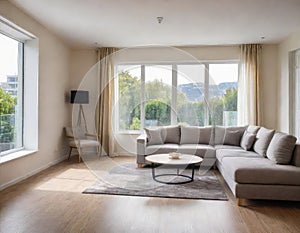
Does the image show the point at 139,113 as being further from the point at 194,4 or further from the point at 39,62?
the point at 194,4

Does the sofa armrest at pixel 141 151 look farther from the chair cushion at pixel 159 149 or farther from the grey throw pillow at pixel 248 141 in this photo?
the grey throw pillow at pixel 248 141

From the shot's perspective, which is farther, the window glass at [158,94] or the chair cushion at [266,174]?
the window glass at [158,94]

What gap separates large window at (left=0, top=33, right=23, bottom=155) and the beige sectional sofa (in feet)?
6.92

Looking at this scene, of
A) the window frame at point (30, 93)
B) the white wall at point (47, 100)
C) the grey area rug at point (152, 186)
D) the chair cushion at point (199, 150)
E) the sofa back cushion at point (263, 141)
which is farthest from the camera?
the chair cushion at point (199, 150)

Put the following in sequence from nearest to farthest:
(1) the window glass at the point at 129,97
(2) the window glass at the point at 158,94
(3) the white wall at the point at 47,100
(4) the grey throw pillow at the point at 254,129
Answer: (3) the white wall at the point at 47,100 → (4) the grey throw pillow at the point at 254,129 → (2) the window glass at the point at 158,94 → (1) the window glass at the point at 129,97

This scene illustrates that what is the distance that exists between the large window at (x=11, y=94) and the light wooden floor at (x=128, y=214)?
0.88m

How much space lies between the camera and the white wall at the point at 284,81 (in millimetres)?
5115

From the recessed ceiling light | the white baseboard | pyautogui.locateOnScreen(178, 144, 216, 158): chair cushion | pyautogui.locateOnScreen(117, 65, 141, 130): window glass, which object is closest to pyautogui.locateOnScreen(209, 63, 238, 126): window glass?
pyautogui.locateOnScreen(178, 144, 216, 158): chair cushion

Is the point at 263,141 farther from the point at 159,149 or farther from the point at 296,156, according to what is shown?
the point at 159,149

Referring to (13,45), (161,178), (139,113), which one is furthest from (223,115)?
(13,45)

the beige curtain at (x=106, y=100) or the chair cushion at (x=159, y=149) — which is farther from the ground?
the beige curtain at (x=106, y=100)

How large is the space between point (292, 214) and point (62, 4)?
3.82m

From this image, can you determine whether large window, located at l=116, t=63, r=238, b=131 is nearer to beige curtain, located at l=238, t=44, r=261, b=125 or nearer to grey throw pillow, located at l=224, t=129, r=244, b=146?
beige curtain, located at l=238, t=44, r=261, b=125

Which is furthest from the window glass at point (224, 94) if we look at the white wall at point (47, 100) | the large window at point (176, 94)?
the white wall at point (47, 100)
